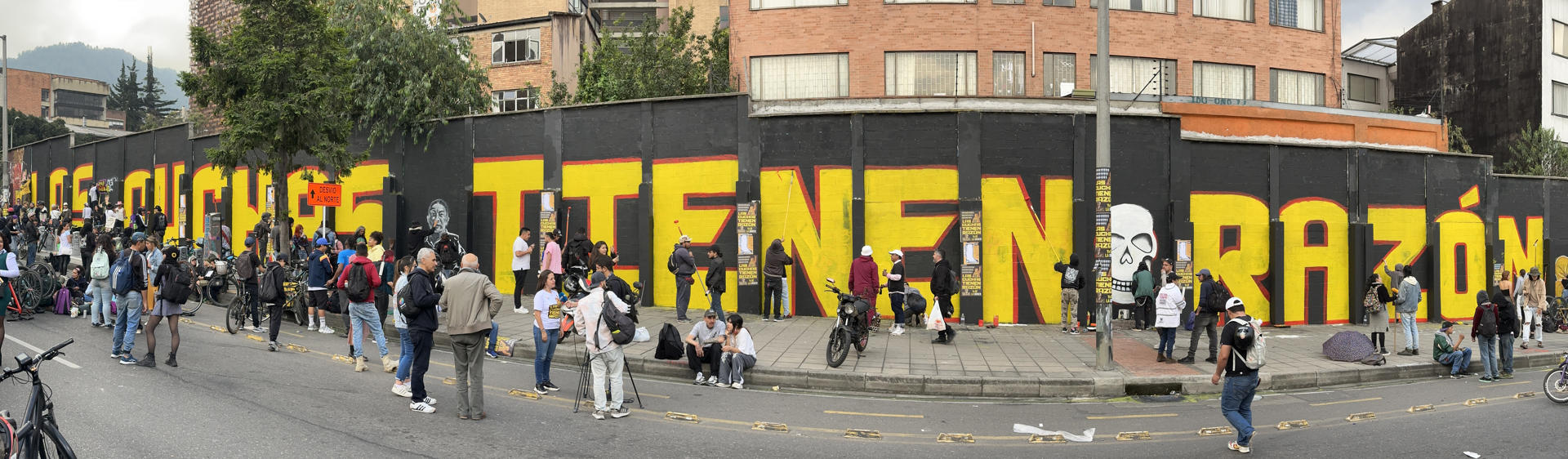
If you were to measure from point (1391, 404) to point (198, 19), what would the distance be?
65406 mm

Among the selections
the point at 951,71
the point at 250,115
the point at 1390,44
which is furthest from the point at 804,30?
the point at 1390,44

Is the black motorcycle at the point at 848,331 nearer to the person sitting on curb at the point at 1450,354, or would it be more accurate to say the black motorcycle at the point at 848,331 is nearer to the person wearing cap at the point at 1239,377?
the person wearing cap at the point at 1239,377

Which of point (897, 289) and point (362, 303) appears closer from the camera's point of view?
point (362, 303)

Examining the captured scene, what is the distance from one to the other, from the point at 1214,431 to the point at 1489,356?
7.39 metres

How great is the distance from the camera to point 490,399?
9727 mm

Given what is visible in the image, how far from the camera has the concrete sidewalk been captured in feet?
37.1

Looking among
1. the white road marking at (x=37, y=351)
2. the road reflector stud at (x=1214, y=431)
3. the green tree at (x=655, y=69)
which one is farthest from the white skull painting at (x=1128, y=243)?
the white road marking at (x=37, y=351)

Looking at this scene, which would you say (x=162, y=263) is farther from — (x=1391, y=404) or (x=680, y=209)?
(x=1391, y=404)

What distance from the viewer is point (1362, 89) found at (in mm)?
34438

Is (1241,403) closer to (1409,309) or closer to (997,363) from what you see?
(997,363)

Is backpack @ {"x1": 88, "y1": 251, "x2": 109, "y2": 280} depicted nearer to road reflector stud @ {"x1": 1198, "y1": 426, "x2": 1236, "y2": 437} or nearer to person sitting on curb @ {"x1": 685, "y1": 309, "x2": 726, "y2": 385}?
person sitting on curb @ {"x1": 685, "y1": 309, "x2": 726, "y2": 385}

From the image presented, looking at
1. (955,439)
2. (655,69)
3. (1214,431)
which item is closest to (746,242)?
(955,439)

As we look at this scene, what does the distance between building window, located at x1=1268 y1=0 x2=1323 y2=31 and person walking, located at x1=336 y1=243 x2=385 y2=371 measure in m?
24.5

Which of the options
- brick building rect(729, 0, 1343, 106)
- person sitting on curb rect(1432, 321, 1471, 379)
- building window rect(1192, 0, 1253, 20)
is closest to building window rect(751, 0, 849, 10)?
brick building rect(729, 0, 1343, 106)
